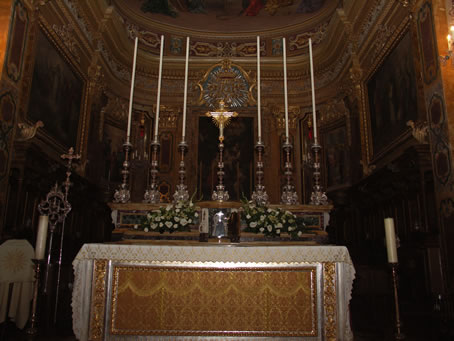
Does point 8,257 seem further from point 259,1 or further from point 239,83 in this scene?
point 259,1

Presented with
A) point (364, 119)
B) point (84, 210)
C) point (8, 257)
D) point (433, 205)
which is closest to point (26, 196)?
point (8, 257)

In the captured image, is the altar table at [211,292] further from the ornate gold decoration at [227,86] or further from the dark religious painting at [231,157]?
the ornate gold decoration at [227,86]

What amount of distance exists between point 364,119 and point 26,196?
7.19m

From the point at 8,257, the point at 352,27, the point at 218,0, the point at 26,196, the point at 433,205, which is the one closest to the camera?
the point at 8,257

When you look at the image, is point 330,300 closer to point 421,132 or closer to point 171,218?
point 171,218

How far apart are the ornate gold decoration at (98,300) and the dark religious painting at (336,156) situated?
741cm

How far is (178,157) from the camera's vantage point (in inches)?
450

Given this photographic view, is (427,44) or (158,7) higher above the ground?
(158,7)

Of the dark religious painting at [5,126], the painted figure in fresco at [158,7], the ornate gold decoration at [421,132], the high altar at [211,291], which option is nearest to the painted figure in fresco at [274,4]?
the painted figure in fresco at [158,7]

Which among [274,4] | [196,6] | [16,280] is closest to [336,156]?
[274,4]

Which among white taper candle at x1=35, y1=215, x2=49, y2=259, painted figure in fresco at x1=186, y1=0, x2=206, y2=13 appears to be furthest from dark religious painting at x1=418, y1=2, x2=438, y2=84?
painted figure in fresco at x1=186, y1=0, x2=206, y2=13

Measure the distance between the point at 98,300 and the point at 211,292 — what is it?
115 cm

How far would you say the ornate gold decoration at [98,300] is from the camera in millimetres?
3932

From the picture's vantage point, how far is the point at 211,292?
159 inches
